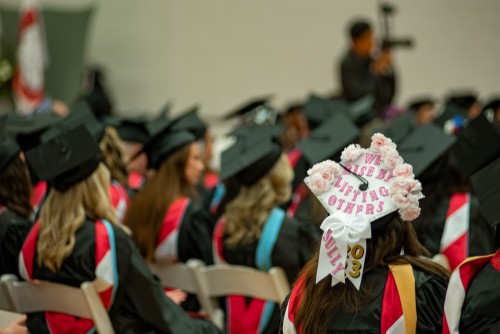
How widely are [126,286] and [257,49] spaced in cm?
1008

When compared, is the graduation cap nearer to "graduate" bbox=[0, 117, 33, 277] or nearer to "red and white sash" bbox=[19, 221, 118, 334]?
"red and white sash" bbox=[19, 221, 118, 334]

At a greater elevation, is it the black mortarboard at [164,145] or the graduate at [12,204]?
the graduate at [12,204]

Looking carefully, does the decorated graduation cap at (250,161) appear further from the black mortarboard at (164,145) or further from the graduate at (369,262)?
the graduate at (369,262)

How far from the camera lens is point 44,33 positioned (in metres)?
13.3

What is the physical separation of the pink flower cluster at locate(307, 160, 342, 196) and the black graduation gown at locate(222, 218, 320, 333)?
4.80ft

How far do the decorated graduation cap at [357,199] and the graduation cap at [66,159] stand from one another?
1378 mm

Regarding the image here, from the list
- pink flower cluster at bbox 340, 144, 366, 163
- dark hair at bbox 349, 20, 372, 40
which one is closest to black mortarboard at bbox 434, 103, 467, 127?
dark hair at bbox 349, 20, 372, 40

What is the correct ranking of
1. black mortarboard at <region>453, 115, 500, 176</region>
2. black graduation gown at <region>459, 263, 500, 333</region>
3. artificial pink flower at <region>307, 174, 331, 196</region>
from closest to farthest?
1. black graduation gown at <region>459, 263, 500, 333</region>
2. artificial pink flower at <region>307, 174, 331, 196</region>
3. black mortarboard at <region>453, 115, 500, 176</region>

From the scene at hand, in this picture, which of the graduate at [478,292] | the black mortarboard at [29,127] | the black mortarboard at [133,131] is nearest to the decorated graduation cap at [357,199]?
the graduate at [478,292]

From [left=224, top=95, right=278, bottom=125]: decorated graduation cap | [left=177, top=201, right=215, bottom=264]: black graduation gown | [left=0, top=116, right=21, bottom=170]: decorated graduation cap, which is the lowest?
[left=224, top=95, right=278, bottom=125]: decorated graduation cap

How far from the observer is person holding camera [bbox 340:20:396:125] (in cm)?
1012

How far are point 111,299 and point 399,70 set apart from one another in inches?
408

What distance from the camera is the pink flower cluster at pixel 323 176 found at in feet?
9.98

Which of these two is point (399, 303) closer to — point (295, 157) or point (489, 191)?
point (489, 191)
